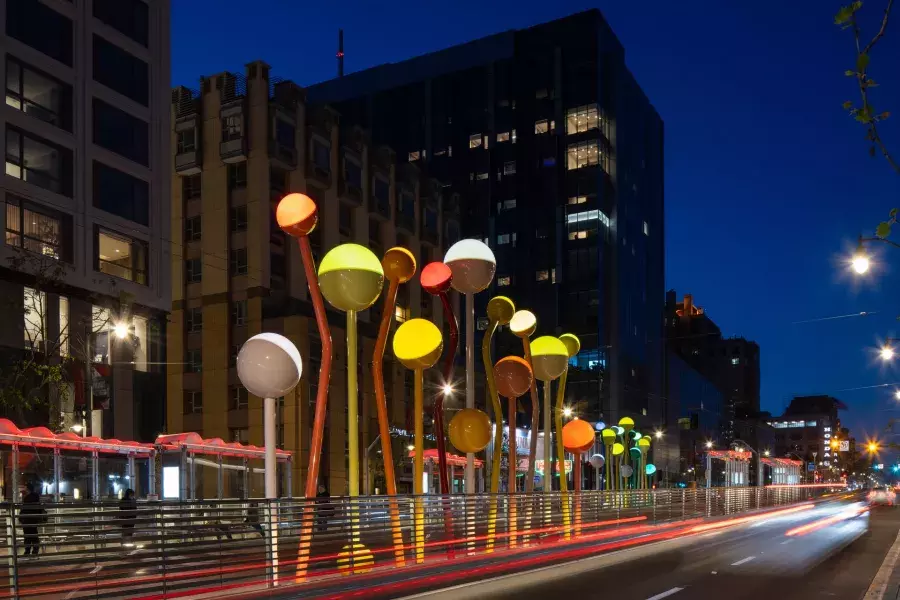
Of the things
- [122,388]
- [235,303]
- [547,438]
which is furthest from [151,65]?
[547,438]

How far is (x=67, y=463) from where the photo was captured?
105ft

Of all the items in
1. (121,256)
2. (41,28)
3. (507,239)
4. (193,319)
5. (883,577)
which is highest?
(507,239)

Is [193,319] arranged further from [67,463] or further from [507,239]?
[507,239]

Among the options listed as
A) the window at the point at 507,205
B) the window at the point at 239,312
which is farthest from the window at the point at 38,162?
the window at the point at 507,205

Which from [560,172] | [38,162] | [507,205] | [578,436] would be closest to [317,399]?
[578,436]

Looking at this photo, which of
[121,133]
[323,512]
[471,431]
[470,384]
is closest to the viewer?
[323,512]

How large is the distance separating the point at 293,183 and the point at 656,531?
35.4m

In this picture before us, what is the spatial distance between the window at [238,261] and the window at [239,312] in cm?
179

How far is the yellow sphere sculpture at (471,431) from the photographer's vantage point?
19.8 m

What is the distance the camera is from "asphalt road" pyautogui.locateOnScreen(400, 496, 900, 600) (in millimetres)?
15000

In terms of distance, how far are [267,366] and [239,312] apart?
4327 cm

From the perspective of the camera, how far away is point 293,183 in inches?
2279

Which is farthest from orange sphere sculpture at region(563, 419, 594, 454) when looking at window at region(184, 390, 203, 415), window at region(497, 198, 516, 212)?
window at region(497, 198, 516, 212)

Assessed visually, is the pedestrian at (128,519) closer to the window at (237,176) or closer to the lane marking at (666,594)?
the lane marking at (666,594)
